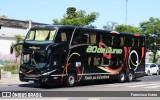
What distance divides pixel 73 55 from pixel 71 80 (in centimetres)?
157

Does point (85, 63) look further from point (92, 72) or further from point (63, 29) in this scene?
point (63, 29)

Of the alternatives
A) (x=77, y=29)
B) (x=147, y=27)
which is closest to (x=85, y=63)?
(x=77, y=29)

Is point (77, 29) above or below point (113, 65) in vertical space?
above

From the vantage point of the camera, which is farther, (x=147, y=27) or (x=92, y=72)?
(x=147, y=27)

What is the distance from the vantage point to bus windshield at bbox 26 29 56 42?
24.6 metres

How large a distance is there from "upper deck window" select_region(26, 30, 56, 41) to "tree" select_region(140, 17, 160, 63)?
145ft

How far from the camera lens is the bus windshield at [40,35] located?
24578 millimetres

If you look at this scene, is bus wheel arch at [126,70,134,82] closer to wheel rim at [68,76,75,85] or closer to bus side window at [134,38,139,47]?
bus side window at [134,38,139,47]

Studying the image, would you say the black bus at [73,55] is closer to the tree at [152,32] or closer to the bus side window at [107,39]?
the bus side window at [107,39]

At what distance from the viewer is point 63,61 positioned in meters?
25.3

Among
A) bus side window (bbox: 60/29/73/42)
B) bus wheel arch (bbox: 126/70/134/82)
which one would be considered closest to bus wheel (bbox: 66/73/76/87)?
bus side window (bbox: 60/29/73/42)

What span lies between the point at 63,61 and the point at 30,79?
2338mm

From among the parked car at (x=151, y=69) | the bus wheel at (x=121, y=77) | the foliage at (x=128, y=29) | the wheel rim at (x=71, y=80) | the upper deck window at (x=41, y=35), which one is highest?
the foliage at (x=128, y=29)

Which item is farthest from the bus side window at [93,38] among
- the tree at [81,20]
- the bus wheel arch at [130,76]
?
the tree at [81,20]
